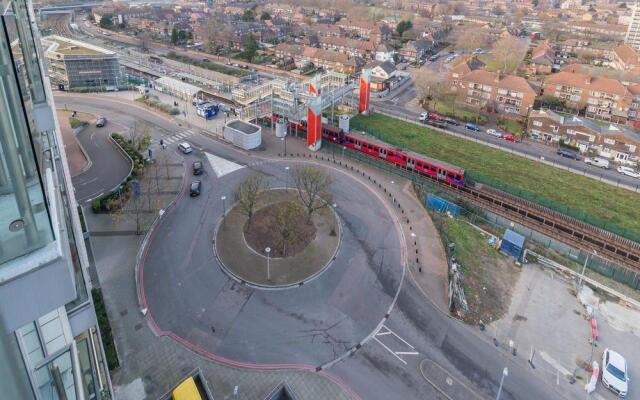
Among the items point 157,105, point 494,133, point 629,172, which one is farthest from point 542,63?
point 157,105

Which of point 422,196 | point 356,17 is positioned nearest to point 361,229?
point 422,196

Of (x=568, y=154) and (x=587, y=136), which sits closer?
(x=568, y=154)

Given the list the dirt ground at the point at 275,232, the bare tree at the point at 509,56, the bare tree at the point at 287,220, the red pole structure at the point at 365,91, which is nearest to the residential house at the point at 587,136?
the red pole structure at the point at 365,91

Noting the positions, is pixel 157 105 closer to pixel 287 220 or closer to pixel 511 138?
pixel 287 220

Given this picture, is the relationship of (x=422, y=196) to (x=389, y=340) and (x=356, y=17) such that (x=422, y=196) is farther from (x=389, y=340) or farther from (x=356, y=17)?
(x=356, y=17)

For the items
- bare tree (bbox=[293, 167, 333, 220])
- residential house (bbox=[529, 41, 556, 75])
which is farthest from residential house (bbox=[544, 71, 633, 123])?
bare tree (bbox=[293, 167, 333, 220])

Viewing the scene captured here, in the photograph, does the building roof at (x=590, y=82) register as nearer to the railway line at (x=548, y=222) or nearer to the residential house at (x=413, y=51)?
the residential house at (x=413, y=51)
